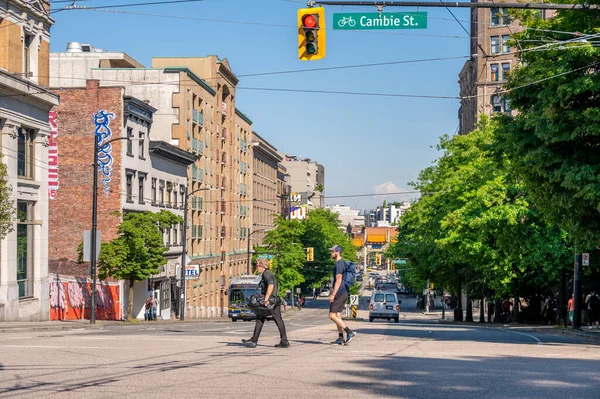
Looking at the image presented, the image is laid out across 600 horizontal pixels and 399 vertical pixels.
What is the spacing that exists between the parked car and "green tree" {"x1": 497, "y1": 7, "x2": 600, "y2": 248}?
26157mm

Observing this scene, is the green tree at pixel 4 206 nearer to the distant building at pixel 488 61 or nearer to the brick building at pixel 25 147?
the brick building at pixel 25 147

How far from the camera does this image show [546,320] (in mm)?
50312

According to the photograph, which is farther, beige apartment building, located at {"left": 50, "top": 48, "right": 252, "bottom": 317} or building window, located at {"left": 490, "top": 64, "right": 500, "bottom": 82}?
building window, located at {"left": 490, "top": 64, "right": 500, "bottom": 82}

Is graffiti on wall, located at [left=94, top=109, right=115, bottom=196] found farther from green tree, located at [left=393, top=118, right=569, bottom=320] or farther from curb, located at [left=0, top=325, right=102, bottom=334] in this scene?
green tree, located at [left=393, top=118, right=569, bottom=320]

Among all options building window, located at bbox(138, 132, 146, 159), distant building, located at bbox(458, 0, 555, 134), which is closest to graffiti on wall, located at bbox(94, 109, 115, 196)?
building window, located at bbox(138, 132, 146, 159)

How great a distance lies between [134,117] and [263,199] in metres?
54.2

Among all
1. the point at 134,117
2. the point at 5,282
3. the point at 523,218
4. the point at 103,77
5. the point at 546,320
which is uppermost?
the point at 103,77

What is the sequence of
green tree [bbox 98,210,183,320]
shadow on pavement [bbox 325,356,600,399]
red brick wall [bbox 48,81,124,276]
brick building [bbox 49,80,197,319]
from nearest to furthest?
1. shadow on pavement [bbox 325,356,600,399]
2. green tree [bbox 98,210,183,320]
3. brick building [bbox 49,80,197,319]
4. red brick wall [bbox 48,81,124,276]

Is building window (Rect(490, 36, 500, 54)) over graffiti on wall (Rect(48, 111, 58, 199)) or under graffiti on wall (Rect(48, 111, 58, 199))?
over

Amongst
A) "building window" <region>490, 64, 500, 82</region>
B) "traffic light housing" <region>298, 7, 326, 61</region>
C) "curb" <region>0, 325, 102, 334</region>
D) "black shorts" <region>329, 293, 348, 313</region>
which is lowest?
"curb" <region>0, 325, 102, 334</region>

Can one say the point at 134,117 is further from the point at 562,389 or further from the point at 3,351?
the point at 562,389

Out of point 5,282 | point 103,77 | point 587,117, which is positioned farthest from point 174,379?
point 103,77

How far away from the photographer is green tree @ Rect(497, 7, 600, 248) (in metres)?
20.2

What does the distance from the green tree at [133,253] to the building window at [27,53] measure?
36.7ft
